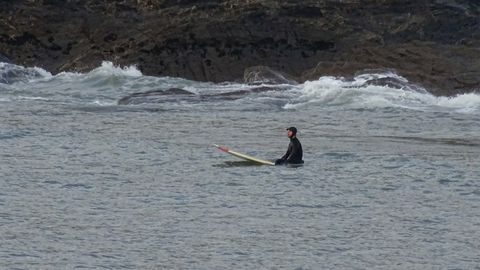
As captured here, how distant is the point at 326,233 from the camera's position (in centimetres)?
2041

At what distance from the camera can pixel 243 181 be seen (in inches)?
995

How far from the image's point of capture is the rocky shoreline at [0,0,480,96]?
45531mm

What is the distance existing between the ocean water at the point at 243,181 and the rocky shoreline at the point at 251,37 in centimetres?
377

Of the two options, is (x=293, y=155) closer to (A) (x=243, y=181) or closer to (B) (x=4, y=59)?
(A) (x=243, y=181)

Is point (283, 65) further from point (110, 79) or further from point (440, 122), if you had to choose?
point (440, 122)

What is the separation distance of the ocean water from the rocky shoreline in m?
3.77

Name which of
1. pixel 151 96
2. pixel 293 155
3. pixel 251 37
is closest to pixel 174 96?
pixel 151 96

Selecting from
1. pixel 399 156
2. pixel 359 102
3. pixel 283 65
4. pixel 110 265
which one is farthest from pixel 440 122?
pixel 110 265

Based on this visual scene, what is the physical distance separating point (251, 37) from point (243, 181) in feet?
69.9

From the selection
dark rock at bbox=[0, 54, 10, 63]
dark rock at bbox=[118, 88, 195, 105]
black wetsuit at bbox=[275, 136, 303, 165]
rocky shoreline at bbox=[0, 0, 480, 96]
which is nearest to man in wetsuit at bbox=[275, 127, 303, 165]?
black wetsuit at bbox=[275, 136, 303, 165]

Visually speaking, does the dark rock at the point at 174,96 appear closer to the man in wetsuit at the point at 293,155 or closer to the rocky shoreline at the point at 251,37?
the rocky shoreline at the point at 251,37

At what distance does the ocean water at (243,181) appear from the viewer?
19.2m

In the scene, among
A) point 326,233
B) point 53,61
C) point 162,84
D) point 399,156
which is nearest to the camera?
point 326,233

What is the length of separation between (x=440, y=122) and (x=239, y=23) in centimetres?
1279
